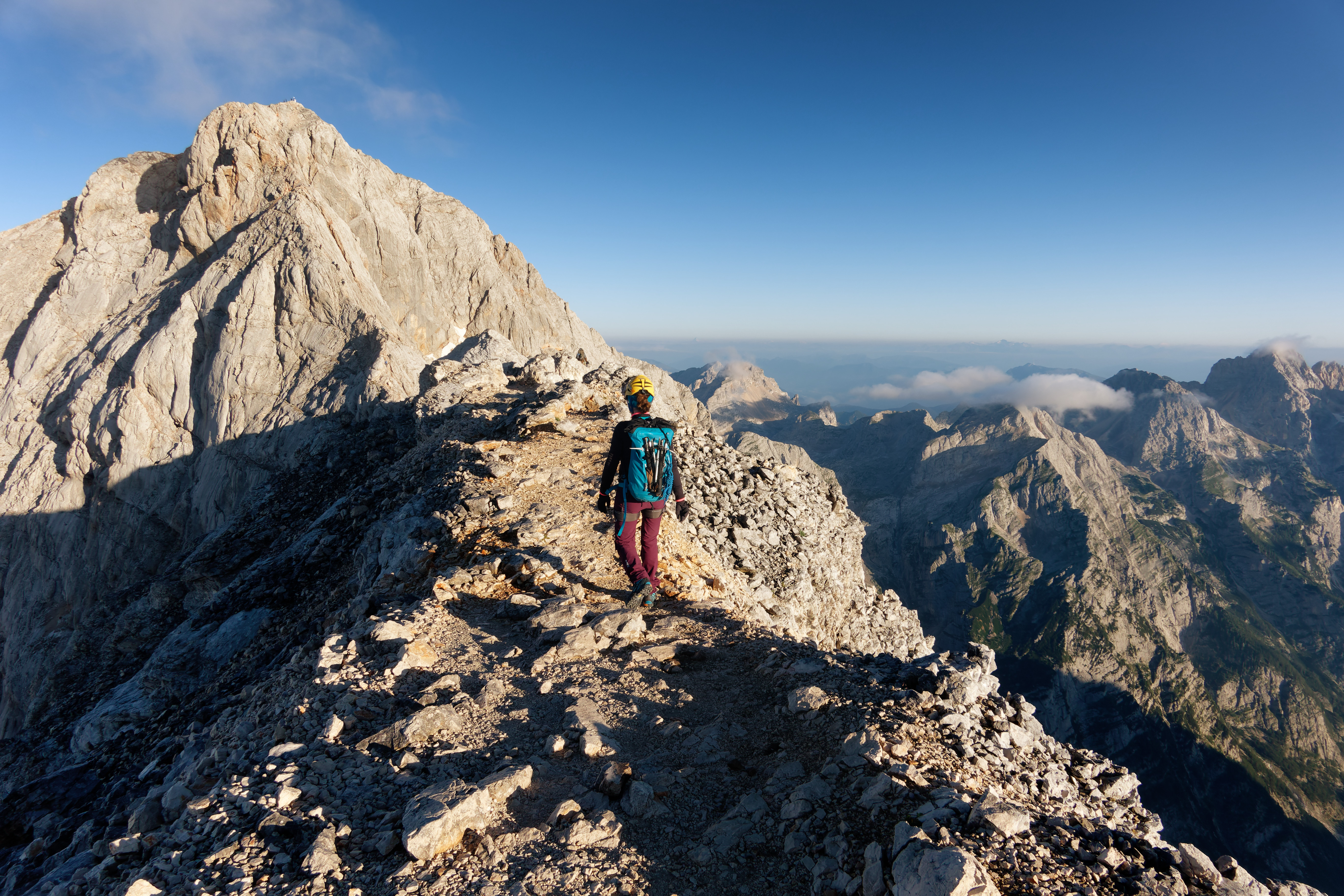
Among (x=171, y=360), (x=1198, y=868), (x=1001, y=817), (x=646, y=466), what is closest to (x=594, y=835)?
(x=1001, y=817)

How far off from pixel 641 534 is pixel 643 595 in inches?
44.2

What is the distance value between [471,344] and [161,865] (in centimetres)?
6303

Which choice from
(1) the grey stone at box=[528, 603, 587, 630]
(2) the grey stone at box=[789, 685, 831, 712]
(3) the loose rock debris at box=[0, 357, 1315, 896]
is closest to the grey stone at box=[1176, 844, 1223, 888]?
(3) the loose rock debris at box=[0, 357, 1315, 896]

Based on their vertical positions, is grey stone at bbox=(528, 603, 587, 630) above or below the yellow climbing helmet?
below

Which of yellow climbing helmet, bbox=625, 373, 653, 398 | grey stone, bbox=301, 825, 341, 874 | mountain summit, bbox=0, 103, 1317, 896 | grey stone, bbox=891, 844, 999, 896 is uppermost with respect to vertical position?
yellow climbing helmet, bbox=625, 373, 653, 398

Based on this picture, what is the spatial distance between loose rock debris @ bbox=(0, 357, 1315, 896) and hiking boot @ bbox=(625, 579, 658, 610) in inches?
10.6

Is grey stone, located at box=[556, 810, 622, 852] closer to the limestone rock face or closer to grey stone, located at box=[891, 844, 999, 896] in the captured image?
grey stone, located at box=[891, 844, 999, 896]

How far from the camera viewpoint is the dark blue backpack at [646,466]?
32.7ft

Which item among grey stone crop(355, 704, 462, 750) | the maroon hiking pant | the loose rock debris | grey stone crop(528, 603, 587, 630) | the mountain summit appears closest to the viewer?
the loose rock debris

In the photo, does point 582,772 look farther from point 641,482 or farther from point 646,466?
point 646,466

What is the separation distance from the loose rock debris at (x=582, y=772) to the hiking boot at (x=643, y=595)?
0.88 feet

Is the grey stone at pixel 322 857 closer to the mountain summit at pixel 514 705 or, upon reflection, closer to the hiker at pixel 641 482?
the mountain summit at pixel 514 705

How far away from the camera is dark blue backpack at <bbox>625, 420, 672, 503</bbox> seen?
9969 mm

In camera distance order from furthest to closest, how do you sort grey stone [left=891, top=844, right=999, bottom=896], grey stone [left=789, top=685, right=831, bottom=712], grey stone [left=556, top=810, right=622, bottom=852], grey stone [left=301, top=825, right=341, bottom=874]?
grey stone [left=789, top=685, right=831, bottom=712] < grey stone [left=556, top=810, right=622, bottom=852] < grey stone [left=301, top=825, right=341, bottom=874] < grey stone [left=891, top=844, right=999, bottom=896]
